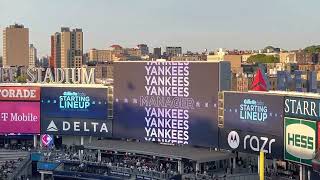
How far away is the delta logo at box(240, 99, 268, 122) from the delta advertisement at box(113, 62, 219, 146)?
2888 mm

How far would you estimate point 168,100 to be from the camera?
160ft

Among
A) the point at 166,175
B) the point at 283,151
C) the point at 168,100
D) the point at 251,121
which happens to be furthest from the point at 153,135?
the point at 283,151

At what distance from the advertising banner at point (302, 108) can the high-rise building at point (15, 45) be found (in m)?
156

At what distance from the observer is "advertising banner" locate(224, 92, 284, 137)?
4119 cm

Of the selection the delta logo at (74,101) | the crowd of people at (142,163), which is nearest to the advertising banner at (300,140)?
the crowd of people at (142,163)

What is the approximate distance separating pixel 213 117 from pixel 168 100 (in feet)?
13.8

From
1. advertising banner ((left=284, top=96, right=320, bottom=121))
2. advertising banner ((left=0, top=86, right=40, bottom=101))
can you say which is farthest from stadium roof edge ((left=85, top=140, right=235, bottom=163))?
advertising banner ((left=0, top=86, right=40, bottom=101))

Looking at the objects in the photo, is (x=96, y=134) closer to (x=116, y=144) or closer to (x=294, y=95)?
(x=116, y=144)

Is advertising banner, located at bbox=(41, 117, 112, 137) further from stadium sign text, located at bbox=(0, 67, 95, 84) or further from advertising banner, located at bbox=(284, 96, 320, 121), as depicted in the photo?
advertising banner, located at bbox=(284, 96, 320, 121)

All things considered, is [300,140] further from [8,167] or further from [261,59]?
[261,59]

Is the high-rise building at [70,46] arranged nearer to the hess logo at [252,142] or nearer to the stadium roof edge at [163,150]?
the stadium roof edge at [163,150]

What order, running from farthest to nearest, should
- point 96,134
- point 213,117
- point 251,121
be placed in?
1. point 96,134
2. point 213,117
3. point 251,121

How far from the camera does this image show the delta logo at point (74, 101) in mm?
54188

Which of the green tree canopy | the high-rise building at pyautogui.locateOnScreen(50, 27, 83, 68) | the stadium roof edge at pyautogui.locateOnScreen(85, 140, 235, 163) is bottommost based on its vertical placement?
the stadium roof edge at pyautogui.locateOnScreen(85, 140, 235, 163)
